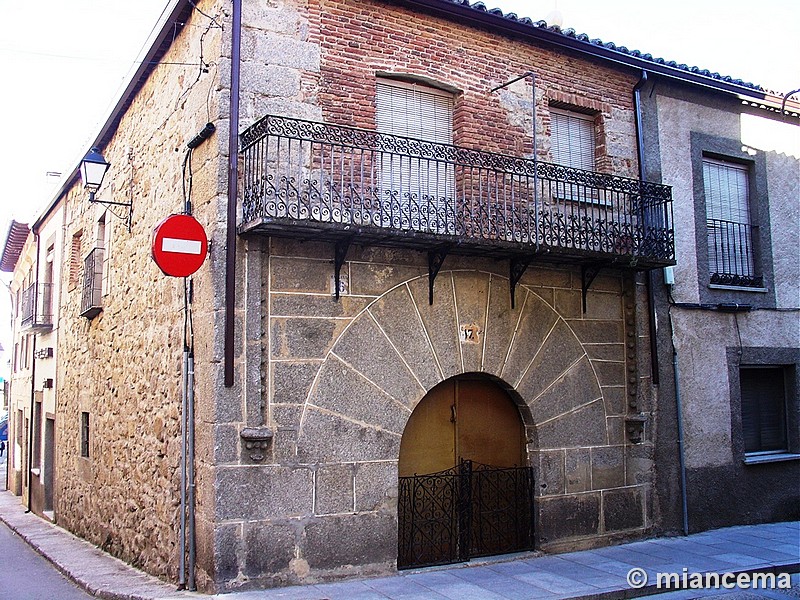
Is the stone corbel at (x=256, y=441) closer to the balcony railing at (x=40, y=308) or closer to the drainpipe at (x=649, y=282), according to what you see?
the drainpipe at (x=649, y=282)

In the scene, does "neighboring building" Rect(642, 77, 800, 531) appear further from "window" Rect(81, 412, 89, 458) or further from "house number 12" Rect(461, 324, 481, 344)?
"window" Rect(81, 412, 89, 458)

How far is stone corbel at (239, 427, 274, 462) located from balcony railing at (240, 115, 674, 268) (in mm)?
1821

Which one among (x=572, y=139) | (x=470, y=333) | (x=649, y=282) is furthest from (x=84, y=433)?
(x=649, y=282)

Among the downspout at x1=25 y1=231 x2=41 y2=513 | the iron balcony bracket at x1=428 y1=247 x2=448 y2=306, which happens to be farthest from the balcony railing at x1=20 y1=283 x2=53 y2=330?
the iron balcony bracket at x1=428 y1=247 x2=448 y2=306

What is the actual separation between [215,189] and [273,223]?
97cm

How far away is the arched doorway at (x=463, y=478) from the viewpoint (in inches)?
321

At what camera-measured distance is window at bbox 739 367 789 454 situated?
10.9 meters

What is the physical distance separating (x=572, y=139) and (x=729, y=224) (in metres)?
2.86

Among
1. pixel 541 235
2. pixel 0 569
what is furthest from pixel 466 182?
pixel 0 569

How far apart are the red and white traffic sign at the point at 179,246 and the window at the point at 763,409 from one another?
765 centimetres

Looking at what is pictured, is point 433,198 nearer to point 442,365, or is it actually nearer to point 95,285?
point 442,365

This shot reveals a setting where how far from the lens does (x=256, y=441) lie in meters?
7.06

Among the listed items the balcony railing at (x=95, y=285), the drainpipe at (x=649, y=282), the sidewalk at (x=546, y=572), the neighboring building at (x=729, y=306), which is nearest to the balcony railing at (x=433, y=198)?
the drainpipe at (x=649, y=282)

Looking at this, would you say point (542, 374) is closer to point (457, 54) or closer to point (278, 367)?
point (278, 367)
